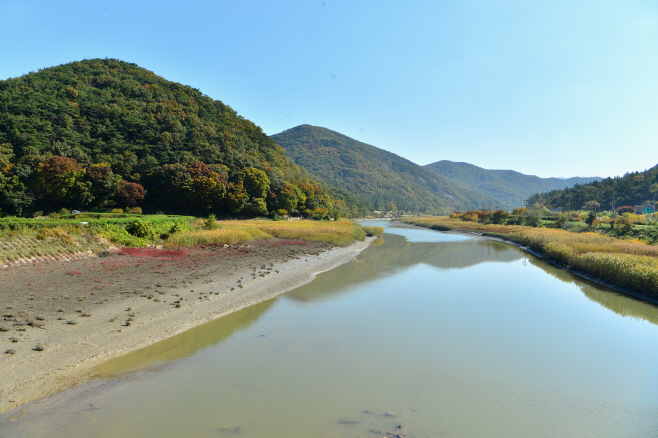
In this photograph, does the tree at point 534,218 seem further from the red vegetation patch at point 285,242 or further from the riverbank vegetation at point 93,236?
the red vegetation patch at point 285,242

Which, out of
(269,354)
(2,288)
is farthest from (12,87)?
(269,354)

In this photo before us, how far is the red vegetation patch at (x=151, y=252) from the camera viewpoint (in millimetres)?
22513

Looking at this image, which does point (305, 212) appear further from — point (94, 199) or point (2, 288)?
point (2, 288)

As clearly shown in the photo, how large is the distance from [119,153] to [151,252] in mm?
41108

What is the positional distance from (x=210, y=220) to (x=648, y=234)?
49239mm

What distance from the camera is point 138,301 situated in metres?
13.5

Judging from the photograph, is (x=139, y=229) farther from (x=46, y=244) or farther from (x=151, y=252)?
(x=46, y=244)

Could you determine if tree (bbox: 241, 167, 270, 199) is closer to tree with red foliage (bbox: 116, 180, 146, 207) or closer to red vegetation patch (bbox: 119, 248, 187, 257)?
tree with red foliage (bbox: 116, 180, 146, 207)

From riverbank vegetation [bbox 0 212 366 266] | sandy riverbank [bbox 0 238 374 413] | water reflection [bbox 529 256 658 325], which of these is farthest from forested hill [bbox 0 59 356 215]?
water reflection [bbox 529 256 658 325]

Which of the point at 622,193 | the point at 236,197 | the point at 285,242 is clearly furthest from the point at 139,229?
the point at 622,193

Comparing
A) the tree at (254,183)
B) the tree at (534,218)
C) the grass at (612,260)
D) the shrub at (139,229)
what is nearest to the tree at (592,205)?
the tree at (534,218)

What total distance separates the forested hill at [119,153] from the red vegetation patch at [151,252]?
25712 mm

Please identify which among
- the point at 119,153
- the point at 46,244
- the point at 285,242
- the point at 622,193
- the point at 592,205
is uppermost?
the point at 622,193

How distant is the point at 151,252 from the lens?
76.3 feet
